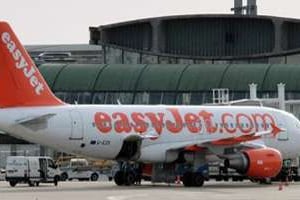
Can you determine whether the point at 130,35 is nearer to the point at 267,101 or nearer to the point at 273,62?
the point at 273,62

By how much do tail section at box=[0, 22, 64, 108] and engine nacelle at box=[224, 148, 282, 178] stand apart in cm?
Result: 974

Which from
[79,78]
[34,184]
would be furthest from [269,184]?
[79,78]

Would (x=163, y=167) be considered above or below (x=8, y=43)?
below

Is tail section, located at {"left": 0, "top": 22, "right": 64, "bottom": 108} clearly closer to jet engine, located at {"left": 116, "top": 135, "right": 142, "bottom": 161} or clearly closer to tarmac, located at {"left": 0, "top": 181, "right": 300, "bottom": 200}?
jet engine, located at {"left": 116, "top": 135, "right": 142, "bottom": 161}

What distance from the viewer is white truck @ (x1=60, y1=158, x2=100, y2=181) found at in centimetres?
7969

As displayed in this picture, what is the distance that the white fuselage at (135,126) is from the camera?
49.7 meters

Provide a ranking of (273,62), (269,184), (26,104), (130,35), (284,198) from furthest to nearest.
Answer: (130,35)
(273,62)
(269,184)
(26,104)
(284,198)

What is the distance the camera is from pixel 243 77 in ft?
305

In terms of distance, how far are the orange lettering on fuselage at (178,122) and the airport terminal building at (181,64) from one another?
3441cm

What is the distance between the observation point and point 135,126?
52.2 m

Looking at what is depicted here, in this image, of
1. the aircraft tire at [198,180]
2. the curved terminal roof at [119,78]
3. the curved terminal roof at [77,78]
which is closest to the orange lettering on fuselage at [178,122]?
the aircraft tire at [198,180]

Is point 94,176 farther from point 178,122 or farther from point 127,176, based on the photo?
point 178,122

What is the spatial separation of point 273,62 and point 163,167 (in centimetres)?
5157

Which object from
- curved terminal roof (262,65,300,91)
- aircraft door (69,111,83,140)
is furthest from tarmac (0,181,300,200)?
curved terminal roof (262,65,300,91)
